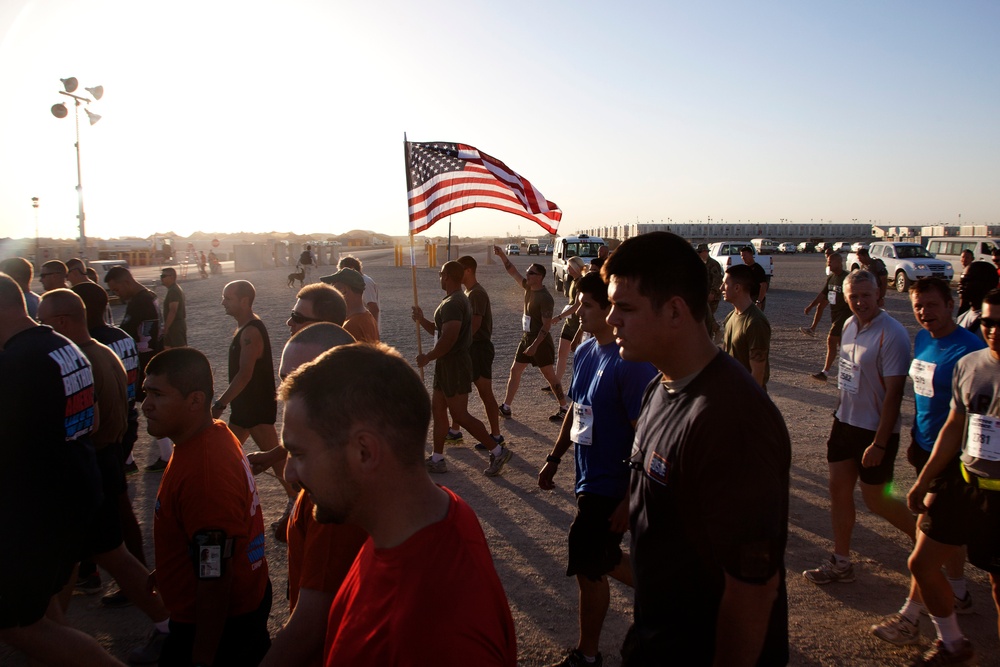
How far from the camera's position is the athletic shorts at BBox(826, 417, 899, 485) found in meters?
3.76

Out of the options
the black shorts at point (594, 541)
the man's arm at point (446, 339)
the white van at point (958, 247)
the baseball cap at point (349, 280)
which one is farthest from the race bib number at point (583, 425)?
the white van at point (958, 247)

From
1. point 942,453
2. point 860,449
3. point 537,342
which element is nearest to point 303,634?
point 942,453

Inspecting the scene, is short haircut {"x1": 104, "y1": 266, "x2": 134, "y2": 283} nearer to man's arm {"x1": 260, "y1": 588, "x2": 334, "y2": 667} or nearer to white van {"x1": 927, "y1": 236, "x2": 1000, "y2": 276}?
man's arm {"x1": 260, "y1": 588, "x2": 334, "y2": 667}

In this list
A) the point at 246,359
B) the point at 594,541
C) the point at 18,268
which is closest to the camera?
the point at 594,541

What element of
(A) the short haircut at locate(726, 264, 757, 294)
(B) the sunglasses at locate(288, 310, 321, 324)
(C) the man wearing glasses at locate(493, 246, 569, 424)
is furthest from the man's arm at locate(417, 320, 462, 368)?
(A) the short haircut at locate(726, 264, 757, 294)

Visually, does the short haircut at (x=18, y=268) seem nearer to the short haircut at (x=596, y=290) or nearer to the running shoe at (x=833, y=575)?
the short haircut at (x=596, y=290)

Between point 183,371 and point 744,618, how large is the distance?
7.65ft

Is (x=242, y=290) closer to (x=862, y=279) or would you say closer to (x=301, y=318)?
(x=301, y=318)

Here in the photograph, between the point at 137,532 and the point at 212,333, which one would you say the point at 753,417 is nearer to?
the point at 137,532

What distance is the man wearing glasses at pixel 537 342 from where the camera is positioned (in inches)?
308

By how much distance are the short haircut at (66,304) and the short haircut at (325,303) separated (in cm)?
144

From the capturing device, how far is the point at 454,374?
6012 millimetres

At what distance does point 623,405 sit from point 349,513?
1963mm

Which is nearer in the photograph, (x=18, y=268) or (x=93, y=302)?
(x=93, y=302)
